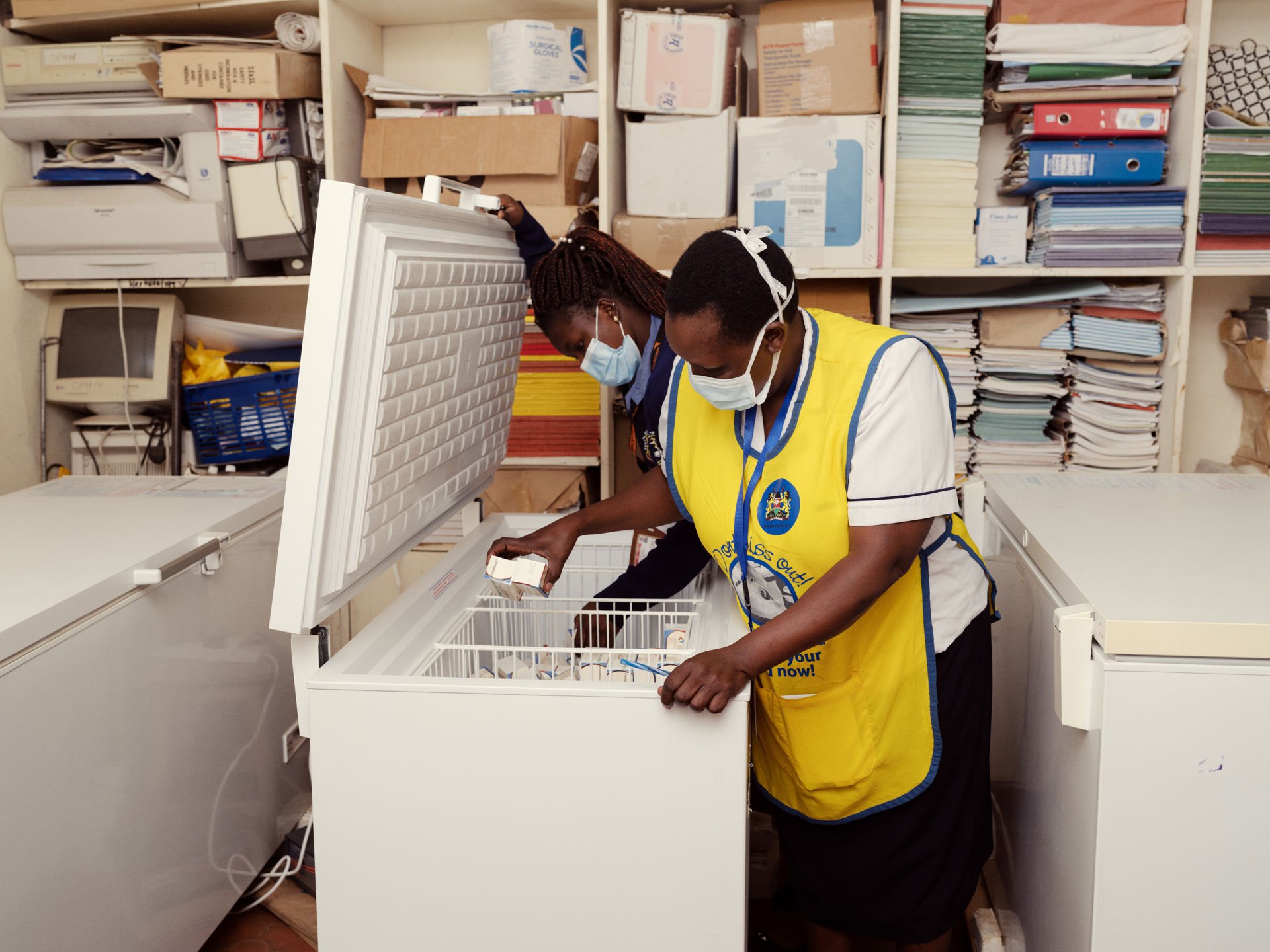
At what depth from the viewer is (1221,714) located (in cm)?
107

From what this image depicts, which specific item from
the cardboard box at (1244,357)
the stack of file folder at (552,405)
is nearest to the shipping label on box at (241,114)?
the stack of file folder at (552,405)

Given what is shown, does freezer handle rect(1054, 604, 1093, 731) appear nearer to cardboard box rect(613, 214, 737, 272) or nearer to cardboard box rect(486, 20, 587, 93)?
cardboard box rect(613, 214, 737, 272)

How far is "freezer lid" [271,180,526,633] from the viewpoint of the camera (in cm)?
101

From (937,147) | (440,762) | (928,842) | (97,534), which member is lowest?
(928,842)

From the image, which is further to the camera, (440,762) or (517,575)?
(517,575)

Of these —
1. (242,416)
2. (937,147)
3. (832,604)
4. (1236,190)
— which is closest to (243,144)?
(242,416)

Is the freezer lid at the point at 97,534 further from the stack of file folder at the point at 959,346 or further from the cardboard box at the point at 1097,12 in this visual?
the cardboard box at the point at 1097,12

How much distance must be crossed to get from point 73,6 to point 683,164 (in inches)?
65.5

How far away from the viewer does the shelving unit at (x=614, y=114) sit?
242 cm

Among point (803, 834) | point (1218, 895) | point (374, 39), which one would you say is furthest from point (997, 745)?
point (374, 39)

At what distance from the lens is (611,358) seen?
5.12 feet

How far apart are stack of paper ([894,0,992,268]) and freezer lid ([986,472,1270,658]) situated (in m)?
0.82

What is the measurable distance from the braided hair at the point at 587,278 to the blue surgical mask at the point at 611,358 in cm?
4

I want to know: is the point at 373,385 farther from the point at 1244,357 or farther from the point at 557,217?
the point at 1244,357
